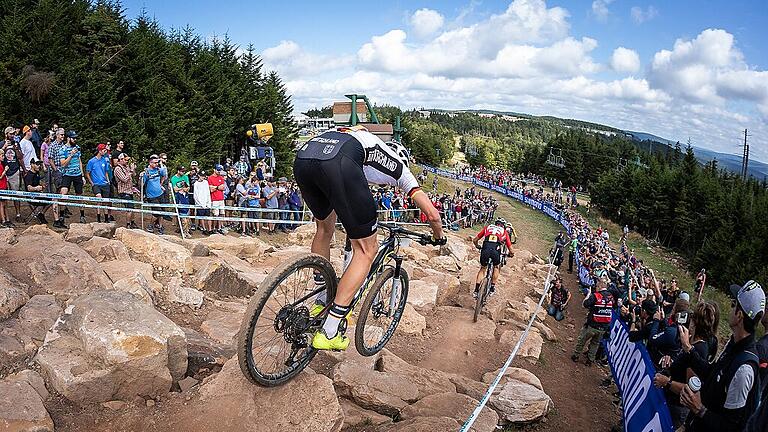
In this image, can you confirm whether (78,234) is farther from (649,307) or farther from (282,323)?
(649,307)

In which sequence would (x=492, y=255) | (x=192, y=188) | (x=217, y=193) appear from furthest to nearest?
(x=217, y=193) < (x=192, y=188) < (x=492, y=255)

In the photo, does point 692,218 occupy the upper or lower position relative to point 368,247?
lower

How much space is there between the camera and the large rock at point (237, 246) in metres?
11.3

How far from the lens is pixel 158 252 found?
28.3ft

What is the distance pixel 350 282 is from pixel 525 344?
6567mm

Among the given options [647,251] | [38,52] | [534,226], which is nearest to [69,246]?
[38,52]

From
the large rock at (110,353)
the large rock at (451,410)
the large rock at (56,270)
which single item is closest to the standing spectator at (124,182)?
the large rock at (56,270)

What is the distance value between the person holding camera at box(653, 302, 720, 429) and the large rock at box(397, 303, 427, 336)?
392 cm

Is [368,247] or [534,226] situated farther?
[534,226]

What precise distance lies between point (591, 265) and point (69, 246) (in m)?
21.0

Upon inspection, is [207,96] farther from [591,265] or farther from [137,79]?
[591,265]

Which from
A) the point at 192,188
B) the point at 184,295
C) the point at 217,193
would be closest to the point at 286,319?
the point at 184,295

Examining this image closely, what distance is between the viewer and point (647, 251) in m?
48.9

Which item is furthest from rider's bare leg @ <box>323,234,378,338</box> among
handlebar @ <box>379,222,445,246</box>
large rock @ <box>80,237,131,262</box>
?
large rock @ <box>80,237,131,262</box>
